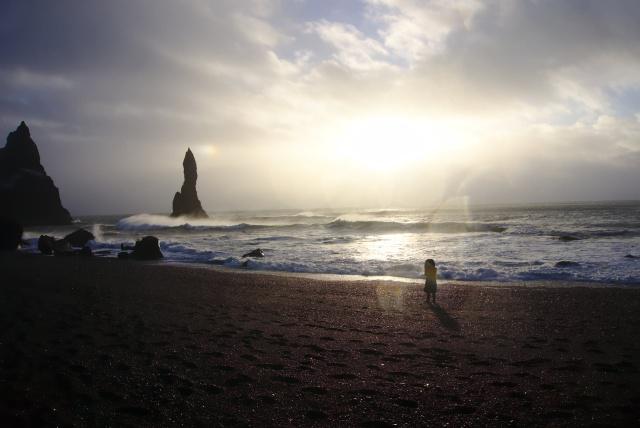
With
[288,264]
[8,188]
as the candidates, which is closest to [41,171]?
[8,188]

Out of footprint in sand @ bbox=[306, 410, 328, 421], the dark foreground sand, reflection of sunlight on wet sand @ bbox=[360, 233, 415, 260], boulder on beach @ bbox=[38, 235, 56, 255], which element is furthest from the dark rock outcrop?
footprint in sand @ bbox=[306, 410, 328, 421]

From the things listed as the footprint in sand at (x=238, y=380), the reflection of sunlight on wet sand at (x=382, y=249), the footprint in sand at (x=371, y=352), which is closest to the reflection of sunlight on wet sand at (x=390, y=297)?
the footprint in sand at (x=371, y=352)

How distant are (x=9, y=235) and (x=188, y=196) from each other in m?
62.7

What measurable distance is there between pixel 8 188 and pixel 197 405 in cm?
10811

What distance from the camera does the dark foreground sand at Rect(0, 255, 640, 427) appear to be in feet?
14.1

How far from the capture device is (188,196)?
9169 cm

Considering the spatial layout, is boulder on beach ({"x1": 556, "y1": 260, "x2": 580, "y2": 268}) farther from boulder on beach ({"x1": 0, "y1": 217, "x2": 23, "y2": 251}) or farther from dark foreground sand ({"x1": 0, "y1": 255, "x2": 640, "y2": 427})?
boulder on beach ({"x1": 0, "y1": 217, "x2": 23, "y2": 251})

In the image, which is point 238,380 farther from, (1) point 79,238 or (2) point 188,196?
(2) point 188,196

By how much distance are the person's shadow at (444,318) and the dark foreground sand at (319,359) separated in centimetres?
9

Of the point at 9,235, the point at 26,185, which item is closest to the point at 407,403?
the point at 9,235

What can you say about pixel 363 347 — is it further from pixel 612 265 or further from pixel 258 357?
pixel 612 265

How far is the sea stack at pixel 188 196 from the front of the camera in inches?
3568

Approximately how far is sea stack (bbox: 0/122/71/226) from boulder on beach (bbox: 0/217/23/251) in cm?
7099

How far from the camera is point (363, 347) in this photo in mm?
6805
